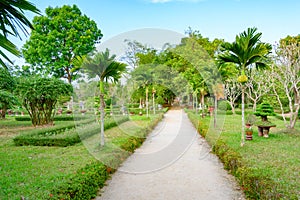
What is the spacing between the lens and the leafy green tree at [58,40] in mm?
21406

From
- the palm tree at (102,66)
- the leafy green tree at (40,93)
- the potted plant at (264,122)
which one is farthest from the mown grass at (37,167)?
the potted plant at (264,122)

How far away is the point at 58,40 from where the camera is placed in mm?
21797

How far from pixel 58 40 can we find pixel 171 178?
19277mm

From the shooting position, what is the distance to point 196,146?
9.70 meters

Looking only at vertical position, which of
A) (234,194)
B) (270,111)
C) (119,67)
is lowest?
(234,194)

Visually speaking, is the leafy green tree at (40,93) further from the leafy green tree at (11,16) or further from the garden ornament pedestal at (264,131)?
the leafy green tree at (11,16)

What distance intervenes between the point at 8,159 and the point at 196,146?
6214 millimetres

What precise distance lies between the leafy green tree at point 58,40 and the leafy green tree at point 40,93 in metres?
7.03

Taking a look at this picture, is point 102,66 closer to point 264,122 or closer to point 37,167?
point 37,167

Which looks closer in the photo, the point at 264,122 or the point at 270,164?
the point at 270,164

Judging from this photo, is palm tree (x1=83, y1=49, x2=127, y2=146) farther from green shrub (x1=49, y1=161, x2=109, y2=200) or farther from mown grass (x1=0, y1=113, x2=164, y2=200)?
green shrub (x1=49, y1=161, x2=109, y2=200)

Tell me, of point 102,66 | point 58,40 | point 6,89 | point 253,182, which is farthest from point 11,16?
point 58,40

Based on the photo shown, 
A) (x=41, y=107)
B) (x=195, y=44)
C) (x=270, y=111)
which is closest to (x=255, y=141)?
(x=270, y=111)

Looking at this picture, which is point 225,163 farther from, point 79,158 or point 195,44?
point 195,44
